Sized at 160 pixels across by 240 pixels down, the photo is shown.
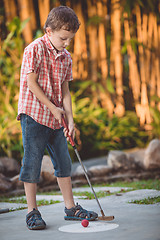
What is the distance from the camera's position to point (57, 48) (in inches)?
90.7

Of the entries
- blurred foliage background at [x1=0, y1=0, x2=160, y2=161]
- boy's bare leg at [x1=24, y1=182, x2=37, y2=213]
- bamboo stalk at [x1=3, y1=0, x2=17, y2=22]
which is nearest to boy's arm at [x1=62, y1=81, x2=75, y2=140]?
boy's bare leg at [x1=24, y1=182, x2=37, y2=213]

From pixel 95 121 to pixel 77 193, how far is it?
2.43 m

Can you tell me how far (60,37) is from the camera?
2.22 meters

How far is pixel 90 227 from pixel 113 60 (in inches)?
185

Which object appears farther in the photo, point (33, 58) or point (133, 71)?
point (133, 71)

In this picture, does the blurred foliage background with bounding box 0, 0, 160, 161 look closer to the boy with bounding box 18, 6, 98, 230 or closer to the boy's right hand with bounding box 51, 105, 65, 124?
the boy with bounding box 18, 6, 98, 230

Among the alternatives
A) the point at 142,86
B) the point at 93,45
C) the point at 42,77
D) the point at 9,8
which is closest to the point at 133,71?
the point at 142,86

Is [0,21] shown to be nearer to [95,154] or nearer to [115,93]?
[115,93]

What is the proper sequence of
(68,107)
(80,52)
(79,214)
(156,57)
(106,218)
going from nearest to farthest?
(106,218) < (79,214) < (68,107) < (80,52) < (156,57)

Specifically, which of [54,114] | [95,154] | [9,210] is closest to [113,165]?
[95,154]

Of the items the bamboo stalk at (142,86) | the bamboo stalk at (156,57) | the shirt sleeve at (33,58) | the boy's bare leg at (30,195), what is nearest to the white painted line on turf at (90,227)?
the boy's bare leg at (30,195)

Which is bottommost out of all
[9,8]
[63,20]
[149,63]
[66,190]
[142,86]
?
[66,190]

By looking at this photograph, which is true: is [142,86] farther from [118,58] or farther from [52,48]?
[52,48]

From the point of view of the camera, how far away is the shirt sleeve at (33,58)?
221 cm
